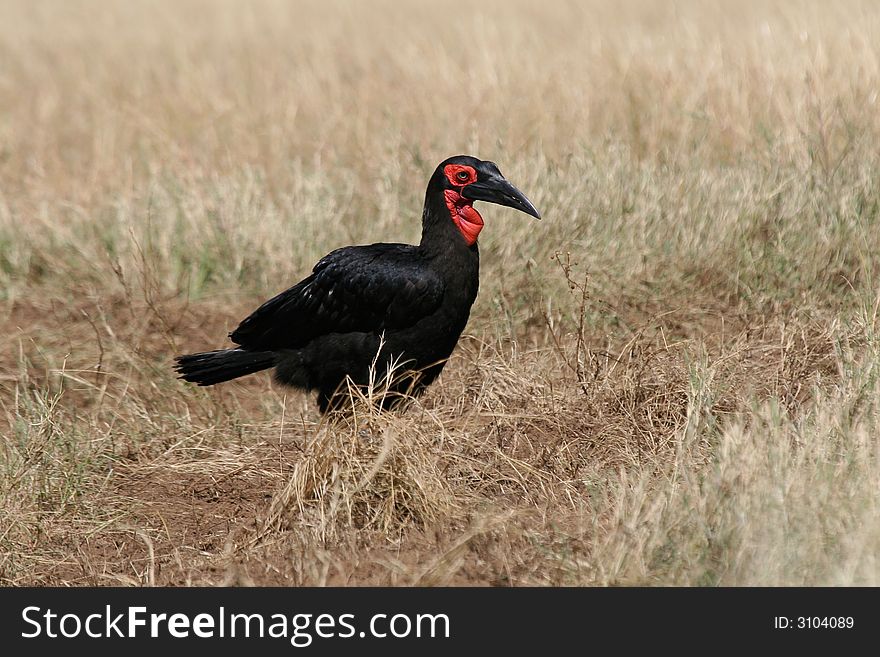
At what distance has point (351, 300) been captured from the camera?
479 cm

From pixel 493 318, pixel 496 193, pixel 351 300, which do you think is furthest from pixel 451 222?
pixel 493 318

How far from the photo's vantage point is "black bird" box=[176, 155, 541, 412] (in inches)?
184

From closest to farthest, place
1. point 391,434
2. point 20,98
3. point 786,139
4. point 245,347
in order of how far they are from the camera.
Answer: point 391,434 → point 245,347 → point 786,139 → point 20,98

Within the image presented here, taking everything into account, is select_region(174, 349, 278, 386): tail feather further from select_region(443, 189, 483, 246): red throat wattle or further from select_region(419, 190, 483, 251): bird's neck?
select_region(443, 189, 483, 246): red throat wattle

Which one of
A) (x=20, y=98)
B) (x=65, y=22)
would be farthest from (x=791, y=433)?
(x=65, y=22)

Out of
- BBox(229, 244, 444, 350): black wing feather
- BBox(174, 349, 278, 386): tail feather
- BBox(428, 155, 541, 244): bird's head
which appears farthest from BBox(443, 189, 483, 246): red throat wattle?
BBox(174, 349, 278, 386): tail feather

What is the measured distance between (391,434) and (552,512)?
0.58 metres

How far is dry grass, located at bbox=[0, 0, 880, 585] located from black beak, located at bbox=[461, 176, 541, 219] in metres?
0.66

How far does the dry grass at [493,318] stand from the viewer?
3.70 m

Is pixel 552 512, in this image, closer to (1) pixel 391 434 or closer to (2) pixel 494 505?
(2) pixel 494 505

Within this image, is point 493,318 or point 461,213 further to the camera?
point 493,318

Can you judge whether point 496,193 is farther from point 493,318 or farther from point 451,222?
point 493,318

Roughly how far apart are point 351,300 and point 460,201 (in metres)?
0.57

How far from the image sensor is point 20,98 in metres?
10.4
